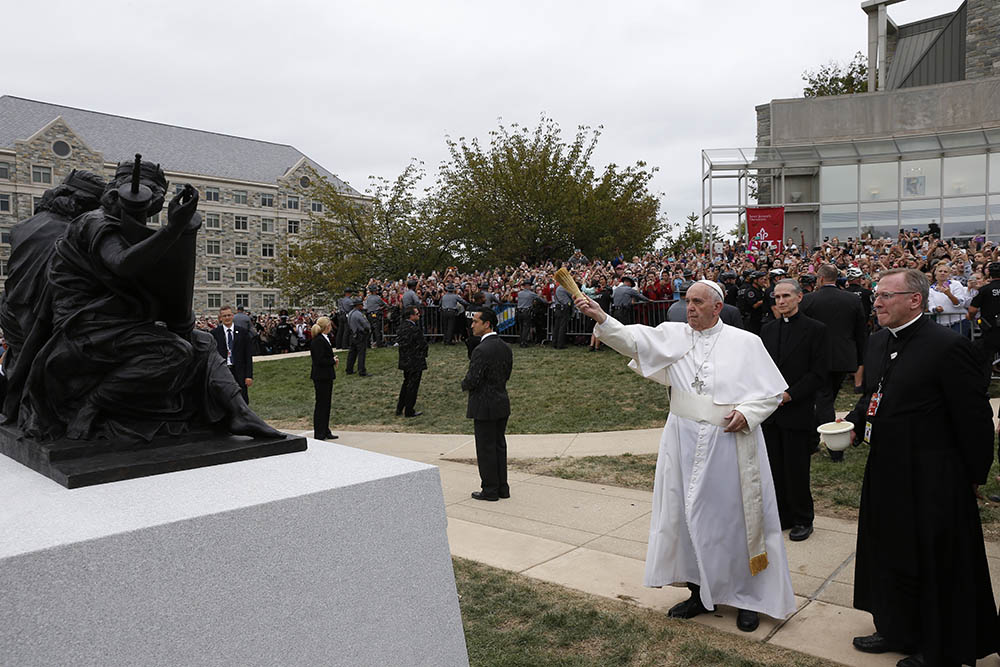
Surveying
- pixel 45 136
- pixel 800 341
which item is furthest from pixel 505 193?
pixel 45 136

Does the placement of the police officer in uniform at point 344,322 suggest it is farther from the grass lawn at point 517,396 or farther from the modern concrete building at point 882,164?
the modern concrete building at point 882,164

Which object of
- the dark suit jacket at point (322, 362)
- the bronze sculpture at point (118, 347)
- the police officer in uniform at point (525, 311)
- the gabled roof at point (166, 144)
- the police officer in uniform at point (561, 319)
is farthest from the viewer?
the gabled roof at point (166, 144)

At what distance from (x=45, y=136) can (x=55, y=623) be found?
72484 millimetres

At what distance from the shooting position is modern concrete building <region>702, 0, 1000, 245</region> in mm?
24844

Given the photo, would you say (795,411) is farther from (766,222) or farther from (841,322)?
(766,222)

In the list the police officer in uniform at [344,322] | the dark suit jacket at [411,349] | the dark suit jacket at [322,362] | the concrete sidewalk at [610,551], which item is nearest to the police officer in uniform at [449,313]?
the police officer in uniform at [344,322]

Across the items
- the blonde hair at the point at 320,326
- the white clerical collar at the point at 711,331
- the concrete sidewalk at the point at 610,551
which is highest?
the white clerical collar at the point at 711,331

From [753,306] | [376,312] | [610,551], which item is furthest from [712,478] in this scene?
[376,312]

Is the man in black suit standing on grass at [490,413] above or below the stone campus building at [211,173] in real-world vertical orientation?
below

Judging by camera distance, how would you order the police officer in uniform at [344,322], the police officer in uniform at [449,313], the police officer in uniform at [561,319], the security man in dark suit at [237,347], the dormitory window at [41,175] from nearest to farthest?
the security man in dark suit at [237,347] → the police officer in uniform at [561,319] → the police officer in uniform at [449,313] → the police officer in uniform at [344,322] → the dormitory window at [41,175]

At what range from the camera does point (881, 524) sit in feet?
13.9

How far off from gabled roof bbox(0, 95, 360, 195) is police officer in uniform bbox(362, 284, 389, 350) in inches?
1848

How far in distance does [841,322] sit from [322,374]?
740 centimetres

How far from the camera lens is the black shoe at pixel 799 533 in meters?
6.34
